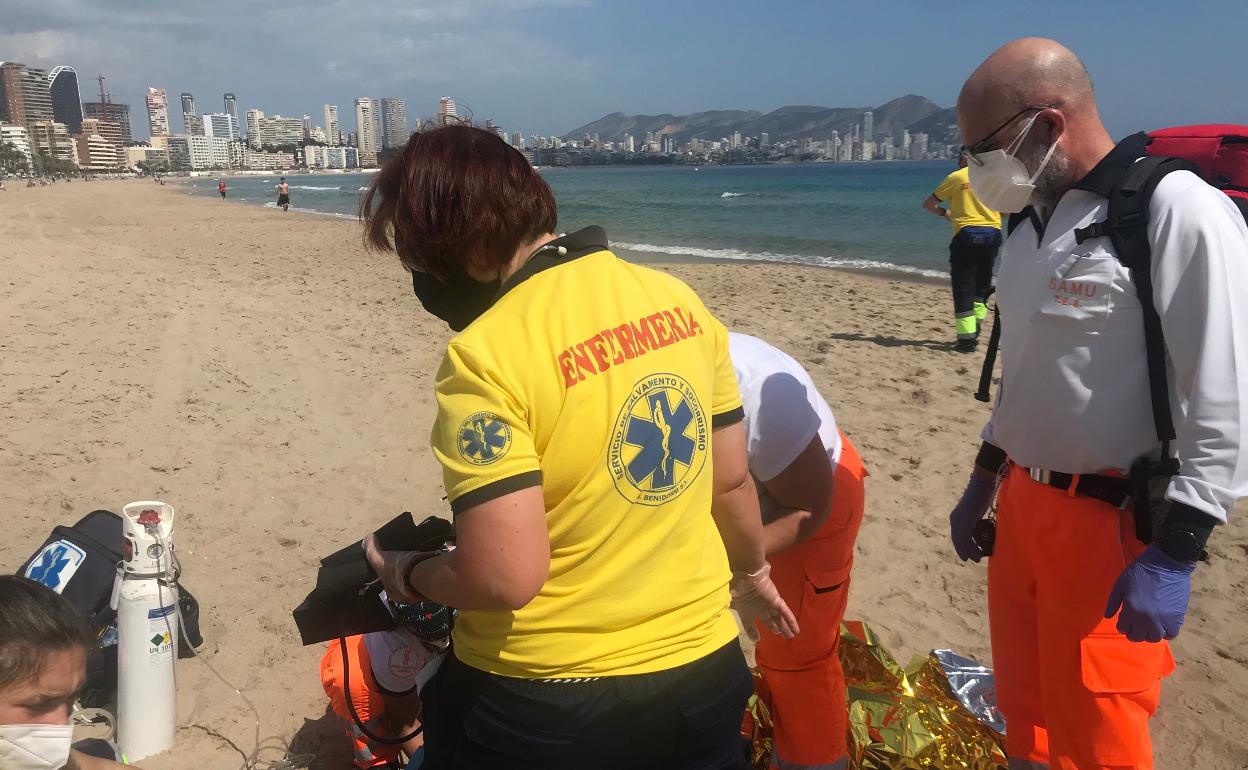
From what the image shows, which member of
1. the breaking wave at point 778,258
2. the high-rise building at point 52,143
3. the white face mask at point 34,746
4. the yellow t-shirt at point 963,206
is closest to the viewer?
the white face mask at point 34,746

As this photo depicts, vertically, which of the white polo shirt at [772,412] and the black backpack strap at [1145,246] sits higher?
the black backpack strap at [1145,246]

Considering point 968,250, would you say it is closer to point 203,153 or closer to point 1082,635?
point 1082,635

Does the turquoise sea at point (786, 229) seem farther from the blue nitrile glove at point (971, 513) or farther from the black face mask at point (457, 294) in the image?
the black face mask at point (457, 294)

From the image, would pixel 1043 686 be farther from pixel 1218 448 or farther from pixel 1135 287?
pixel 1135 287

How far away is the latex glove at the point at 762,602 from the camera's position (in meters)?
1.98

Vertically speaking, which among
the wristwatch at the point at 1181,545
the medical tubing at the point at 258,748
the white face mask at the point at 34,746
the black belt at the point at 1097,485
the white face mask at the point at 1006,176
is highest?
the white face mask at the point at 1006,176

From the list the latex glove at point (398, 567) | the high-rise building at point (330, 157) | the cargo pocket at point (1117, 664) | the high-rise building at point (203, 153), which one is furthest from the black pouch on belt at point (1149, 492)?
the high-rise building at point (203, 153)

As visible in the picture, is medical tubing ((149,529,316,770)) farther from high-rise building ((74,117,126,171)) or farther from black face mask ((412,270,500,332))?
high-rise building ((74,117,126,171))

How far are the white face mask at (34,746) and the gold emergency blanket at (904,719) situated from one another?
5.99 ft

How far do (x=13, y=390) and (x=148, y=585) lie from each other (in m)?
4.74

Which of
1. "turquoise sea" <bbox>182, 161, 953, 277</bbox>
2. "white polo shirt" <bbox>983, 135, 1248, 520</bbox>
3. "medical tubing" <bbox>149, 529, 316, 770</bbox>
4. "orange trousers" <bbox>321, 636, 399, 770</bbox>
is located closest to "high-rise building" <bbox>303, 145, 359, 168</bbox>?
"turquoise sea" <bbox>182, 161, 953, 277</bbox>

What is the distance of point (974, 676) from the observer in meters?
3.16

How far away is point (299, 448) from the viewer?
→ 573 centimetres

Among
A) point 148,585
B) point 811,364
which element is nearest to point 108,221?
point 811,364
